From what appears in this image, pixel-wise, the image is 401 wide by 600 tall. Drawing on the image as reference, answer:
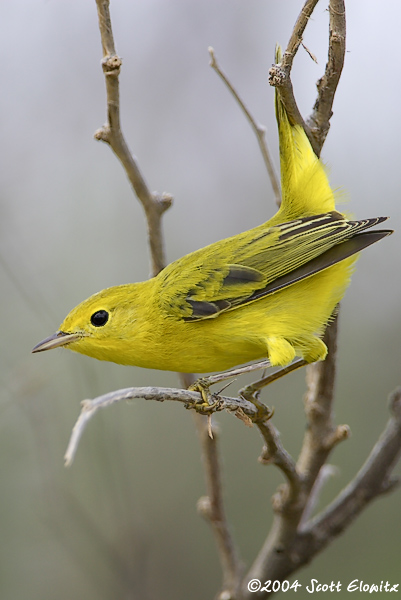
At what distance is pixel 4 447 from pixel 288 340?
3451mm

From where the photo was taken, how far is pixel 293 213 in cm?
400

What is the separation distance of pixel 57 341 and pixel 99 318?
0.28 m

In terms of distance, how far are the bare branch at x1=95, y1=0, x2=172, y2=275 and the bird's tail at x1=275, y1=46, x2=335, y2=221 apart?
29.8 inches

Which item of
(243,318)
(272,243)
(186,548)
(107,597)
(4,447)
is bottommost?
(186,548)

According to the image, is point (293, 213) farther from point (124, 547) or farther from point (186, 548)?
point (186, 548)

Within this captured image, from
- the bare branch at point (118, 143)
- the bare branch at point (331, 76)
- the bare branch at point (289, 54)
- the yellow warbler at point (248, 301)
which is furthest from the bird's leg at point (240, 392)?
the bare branch at point (289, 54)

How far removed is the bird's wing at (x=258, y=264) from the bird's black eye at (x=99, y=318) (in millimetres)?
356

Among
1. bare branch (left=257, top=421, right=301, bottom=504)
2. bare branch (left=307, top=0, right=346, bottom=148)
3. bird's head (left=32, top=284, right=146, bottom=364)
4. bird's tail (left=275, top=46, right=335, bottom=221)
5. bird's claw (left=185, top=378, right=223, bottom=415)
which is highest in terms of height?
bare branch (left=307, top=0, right=346, bottom=148)

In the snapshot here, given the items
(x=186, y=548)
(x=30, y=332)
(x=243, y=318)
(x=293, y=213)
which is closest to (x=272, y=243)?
(x=293, y=213)

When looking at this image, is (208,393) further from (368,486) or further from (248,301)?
(368,486)

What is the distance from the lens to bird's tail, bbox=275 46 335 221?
348cm

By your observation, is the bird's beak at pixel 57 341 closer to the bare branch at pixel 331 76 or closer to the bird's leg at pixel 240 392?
the bird's leg at pixel 240 392

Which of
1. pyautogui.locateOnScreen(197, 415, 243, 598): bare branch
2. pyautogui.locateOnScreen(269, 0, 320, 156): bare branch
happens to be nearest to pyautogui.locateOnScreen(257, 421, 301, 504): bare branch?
pyautogui.locateOnScreen(197, 415, 243, 598): bare branch

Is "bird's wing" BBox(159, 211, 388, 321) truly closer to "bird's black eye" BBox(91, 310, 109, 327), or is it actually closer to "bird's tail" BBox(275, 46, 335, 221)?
"bird's tail" BBox(275, 46, 335, 221)
